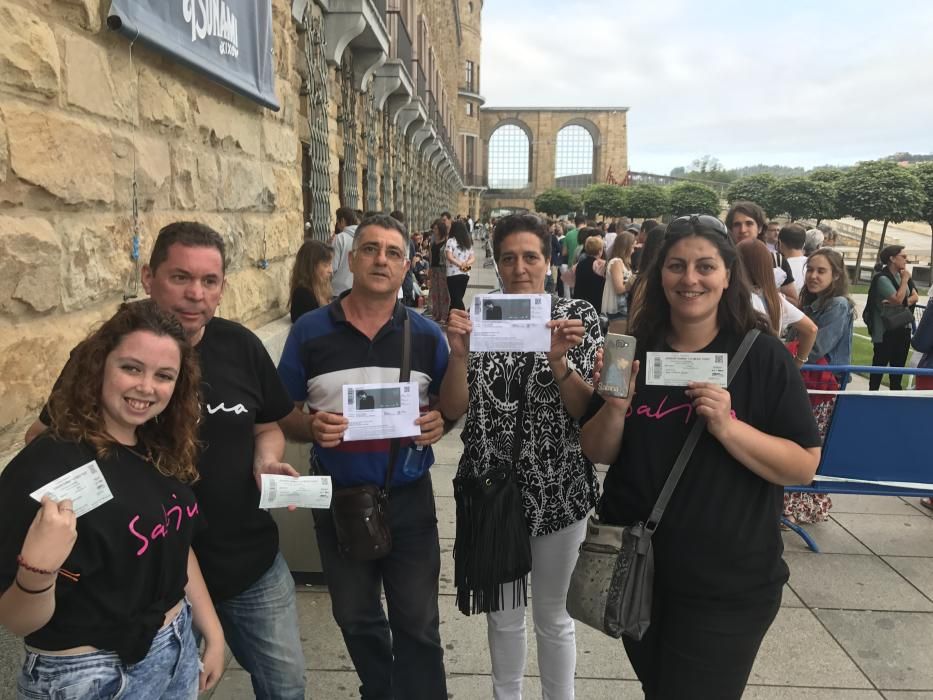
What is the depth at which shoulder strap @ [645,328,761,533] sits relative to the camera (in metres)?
2.07

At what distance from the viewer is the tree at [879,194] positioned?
3002cm

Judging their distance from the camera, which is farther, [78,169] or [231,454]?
[78,169]

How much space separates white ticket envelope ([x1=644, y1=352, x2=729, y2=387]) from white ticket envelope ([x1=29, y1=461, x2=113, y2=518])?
1569mm

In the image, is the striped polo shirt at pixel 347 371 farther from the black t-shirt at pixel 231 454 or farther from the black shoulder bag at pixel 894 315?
the black shoulder bag at pixel 894 315

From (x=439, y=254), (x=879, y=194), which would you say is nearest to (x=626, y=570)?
(x=439, y=254)

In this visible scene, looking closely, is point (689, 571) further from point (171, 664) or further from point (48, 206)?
point (48, 206)

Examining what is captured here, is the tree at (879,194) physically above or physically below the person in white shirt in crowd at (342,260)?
above

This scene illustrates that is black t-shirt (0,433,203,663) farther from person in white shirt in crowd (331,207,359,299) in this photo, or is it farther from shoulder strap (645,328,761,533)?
person in white shirt in crowd (331,207,359,299)

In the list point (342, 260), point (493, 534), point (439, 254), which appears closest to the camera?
point (493, 534)

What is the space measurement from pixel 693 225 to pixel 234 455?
172 centimetres

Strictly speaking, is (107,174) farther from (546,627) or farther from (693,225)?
(546,627)

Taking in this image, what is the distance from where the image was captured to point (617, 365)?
208 cm

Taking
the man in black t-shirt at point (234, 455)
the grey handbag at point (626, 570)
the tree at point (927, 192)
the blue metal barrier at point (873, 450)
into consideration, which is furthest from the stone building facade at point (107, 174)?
the tree at point (927, 192)

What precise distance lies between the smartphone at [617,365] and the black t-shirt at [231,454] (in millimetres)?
1145
